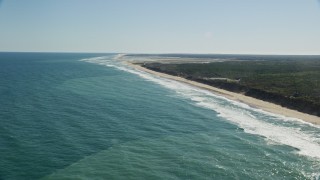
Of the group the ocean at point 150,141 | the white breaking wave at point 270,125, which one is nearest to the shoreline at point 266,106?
the white breaking wave at point 270,125

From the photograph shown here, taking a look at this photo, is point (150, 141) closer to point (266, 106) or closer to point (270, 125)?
point (270, 125)

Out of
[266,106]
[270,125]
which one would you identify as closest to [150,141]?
[270,125]

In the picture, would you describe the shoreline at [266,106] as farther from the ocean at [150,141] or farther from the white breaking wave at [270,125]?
the ocean at [150,141]

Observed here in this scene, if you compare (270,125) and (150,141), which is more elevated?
(150,141)

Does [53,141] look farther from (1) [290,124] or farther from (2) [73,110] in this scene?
(1) [290,124]

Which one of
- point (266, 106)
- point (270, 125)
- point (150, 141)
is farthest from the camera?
point (266, 106)

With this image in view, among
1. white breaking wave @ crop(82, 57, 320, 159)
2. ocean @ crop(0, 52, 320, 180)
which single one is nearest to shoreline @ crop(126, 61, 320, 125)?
white breaking wave @ crop(82, 57, 320, 159)

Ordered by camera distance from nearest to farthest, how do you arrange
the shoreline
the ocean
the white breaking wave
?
1. the ocean
2. the white breaking wave
3. the shoreline

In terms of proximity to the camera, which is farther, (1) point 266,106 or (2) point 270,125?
(1) point 266,106

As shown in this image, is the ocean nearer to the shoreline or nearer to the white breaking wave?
the white breaking wave
